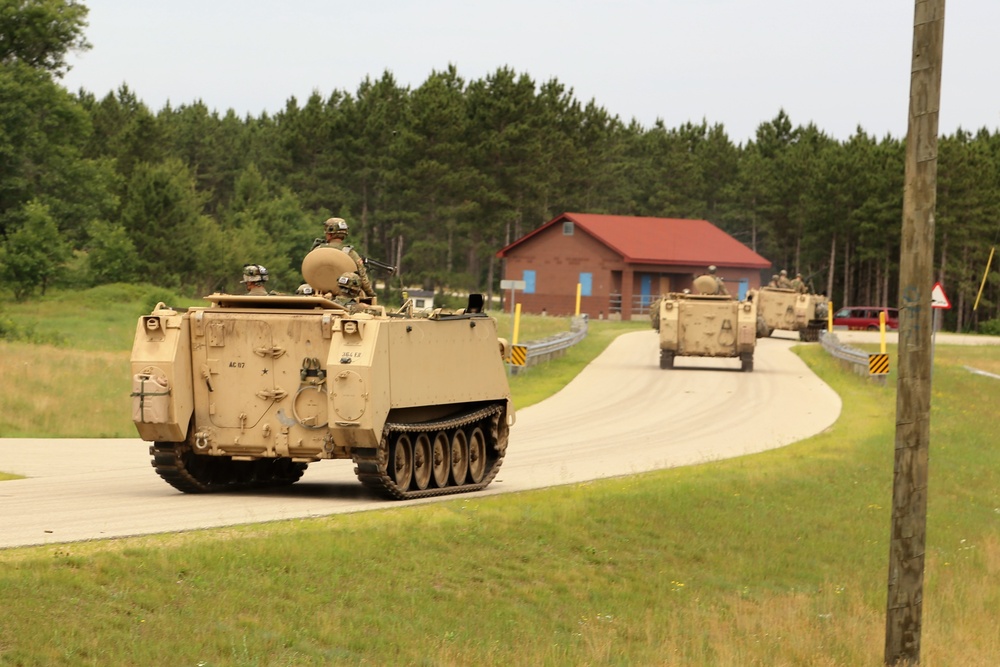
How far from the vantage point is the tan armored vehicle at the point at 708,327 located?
46938 millimetres

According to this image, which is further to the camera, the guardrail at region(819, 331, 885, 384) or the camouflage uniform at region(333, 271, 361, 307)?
the guardrail at region(819, 331, 885, 384)

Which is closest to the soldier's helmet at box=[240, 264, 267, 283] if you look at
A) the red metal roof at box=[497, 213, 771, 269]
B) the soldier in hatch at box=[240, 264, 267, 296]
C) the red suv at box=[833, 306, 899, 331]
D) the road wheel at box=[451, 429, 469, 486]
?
the soldier in hatch at box=[240, 264, 267, 296]

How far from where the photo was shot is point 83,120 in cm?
7056

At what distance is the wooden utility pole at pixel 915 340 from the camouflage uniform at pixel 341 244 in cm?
762

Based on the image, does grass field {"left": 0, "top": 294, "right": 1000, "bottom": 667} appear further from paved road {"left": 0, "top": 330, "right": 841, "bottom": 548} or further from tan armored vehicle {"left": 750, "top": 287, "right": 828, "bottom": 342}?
tan armored vehicle {"left": 750, "top": 287, "right": 828, "bottom": 342}

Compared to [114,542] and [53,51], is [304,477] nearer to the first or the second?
[114,542]

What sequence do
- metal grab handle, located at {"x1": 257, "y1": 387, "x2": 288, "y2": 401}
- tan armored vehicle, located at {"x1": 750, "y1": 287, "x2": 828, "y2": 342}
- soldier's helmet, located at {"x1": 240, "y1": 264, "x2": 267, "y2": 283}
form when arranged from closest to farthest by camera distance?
metal grab handle, located at {"x1": 257, "y1": 387, "x2": 288, "y2": 401} < soldier's helmet, located at {"x1": 240, "y1": 264, "x2": 267, "y2": 283} < tan armored vehicle, located at {"x1": 750, "y1": 287, "x2": 828, "y2": 342}

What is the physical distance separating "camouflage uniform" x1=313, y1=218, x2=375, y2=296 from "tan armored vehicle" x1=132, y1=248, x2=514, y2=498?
28 centimetres

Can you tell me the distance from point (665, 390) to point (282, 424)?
80.4ft

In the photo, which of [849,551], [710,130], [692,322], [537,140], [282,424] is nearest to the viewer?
[282,424]

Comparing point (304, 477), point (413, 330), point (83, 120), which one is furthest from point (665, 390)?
point (83, 120)

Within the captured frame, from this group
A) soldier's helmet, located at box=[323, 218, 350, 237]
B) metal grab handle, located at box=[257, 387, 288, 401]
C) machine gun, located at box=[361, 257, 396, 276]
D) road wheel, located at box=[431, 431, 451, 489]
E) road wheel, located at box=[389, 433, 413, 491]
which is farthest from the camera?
machine gun, located at box=[361, 257, 396, 276]

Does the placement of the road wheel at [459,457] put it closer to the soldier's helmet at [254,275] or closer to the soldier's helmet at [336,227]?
the soldier's helmet at [336,227]

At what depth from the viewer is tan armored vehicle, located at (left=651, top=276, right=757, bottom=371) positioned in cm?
4694
